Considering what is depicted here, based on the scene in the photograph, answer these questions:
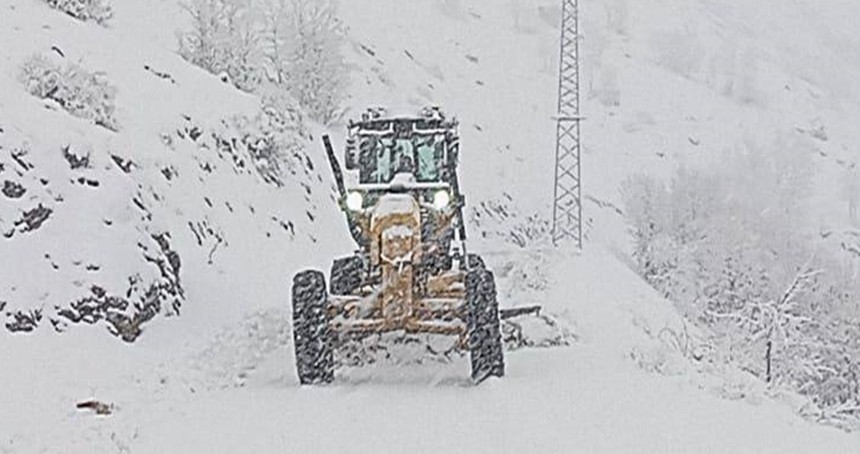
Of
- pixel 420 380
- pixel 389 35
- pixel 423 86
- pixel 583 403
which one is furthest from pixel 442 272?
pixel 389 35

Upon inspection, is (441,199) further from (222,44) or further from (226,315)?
(222,44)

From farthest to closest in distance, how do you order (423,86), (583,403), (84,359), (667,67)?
(667,67) < (423,86) < (84,359) < (583,403)

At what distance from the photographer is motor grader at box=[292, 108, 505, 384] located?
38.4 ft

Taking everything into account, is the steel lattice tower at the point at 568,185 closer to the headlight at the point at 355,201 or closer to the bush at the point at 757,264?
the bush at the point at 757,264

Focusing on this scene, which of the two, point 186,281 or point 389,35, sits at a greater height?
point 389,35

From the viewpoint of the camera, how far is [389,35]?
175ft

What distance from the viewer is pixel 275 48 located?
38.1 metres

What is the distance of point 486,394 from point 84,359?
11.8 feet

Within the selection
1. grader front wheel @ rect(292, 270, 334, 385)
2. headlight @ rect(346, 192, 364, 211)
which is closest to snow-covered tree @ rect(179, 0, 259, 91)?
headlight @ rect(346, 192, 364, 211)

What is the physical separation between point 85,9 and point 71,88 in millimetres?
6217

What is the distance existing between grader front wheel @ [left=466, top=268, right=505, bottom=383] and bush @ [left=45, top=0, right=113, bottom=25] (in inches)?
443

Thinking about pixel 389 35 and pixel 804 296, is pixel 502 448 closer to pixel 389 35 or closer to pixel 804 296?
pixel 804 296

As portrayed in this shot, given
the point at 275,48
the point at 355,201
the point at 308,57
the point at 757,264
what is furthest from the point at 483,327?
the point at 757,264

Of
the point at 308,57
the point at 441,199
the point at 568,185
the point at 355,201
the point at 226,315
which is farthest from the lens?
the point at 568,185
